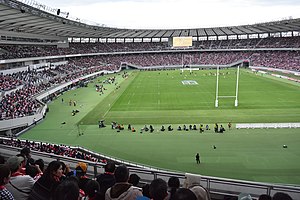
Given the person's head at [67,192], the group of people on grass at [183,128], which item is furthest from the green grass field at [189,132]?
the person's head at [67,192]

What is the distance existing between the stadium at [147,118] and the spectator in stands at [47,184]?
3076 millimetres

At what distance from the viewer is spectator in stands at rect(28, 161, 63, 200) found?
4.58 m

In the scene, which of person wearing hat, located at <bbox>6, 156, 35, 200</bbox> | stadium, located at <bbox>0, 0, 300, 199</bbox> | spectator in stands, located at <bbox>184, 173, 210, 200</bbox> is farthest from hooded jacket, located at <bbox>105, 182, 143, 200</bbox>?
stadium, located at <bbox>0, 0, 300, 199</bbox>

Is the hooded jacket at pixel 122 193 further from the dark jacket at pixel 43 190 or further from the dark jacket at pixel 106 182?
the dark jacket at pixel 43 190

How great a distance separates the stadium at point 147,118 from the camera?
17.3 metres

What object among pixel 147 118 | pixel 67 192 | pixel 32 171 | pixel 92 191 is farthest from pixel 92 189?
pixel 147 118

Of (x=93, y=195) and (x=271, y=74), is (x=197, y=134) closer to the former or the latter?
(x=93, y=195)

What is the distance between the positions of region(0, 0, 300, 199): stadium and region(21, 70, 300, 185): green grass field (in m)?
0.08

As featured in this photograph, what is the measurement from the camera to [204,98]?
42312mm

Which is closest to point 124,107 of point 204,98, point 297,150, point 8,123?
point 204,98

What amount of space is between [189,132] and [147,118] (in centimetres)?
733

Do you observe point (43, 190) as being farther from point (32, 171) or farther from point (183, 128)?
point (183, 128)

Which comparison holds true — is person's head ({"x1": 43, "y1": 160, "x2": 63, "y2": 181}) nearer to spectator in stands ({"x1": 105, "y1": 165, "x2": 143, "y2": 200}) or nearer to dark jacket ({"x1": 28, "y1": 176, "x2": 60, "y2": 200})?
dark jacket ({"x1": 28, "y1": 176, "x2": 60, "y2": 200})

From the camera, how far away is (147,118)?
32375 millimetres
